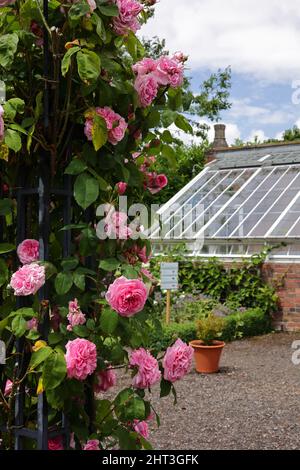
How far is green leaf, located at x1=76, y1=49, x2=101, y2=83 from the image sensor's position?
5.94ft

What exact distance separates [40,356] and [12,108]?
785 mm

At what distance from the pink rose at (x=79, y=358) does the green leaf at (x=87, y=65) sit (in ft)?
2.66

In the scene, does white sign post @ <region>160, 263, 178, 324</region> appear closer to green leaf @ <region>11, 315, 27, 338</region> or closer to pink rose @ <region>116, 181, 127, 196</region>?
pink rose @ <region>116, 181, 127, 196</region>

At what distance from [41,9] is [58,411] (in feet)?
4.42

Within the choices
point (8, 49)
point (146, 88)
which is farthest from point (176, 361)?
point (8, 49)

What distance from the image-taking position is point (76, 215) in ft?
7.14

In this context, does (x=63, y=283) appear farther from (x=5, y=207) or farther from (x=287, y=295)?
(x=287, y=295)

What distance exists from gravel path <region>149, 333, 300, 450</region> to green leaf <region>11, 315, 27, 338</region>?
2852 mm

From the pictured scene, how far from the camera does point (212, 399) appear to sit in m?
5.93

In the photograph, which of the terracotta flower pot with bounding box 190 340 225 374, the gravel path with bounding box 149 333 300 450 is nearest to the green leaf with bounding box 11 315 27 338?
the gravel path with bounding box 149 333 300 450

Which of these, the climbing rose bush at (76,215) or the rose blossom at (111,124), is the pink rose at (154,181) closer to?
the climbing rose bush at (76,215)

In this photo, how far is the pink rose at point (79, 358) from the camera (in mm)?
1792

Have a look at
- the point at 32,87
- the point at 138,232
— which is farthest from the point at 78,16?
the point at 138,232
